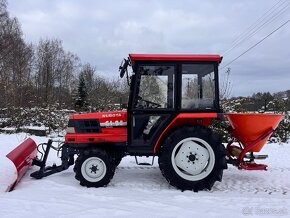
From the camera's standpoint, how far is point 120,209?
186 inches

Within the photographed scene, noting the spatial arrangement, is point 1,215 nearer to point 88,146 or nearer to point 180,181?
point 88,146

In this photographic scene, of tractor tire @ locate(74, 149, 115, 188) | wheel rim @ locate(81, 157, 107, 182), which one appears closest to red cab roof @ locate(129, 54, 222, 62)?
tractor tire @ locate(74, 149, 115, 188)

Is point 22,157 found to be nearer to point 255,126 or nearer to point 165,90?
point 165,90

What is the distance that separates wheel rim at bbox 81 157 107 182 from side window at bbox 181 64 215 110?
1758 millimetres

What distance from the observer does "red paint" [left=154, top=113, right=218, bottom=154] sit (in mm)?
5996

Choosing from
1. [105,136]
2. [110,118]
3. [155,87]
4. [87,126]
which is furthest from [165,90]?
[87,126]

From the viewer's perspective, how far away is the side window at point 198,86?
6102mm

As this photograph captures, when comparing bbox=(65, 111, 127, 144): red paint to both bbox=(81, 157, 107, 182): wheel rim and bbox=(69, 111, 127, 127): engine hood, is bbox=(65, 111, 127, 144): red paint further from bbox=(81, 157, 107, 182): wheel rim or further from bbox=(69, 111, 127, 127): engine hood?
bbox=(81, 157, 107, 182): wheel rim

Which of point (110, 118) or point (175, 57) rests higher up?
point (175, 57)

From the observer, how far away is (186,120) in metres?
6.21

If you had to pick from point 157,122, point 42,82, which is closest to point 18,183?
point 157,122

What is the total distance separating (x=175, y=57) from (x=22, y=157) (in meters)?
3.31

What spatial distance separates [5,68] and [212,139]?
2713cm

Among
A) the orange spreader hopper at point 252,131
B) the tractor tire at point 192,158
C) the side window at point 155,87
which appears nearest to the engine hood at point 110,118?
the side window at point 155,87
